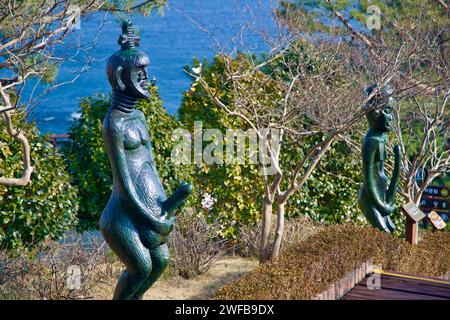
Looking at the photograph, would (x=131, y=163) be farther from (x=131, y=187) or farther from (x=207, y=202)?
(x=207, y=202)

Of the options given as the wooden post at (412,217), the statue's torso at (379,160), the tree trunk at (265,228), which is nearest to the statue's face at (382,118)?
the statue's torso at (379,160)

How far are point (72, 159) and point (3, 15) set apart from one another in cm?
180

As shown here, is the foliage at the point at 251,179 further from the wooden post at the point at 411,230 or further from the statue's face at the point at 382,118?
the wooden post at the point at 411,230

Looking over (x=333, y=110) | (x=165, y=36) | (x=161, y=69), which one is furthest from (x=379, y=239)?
(x=165, y=36)

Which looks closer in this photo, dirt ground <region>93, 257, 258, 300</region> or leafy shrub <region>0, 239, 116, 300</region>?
leafy shrub <region>0, 239, 116, 300</region>

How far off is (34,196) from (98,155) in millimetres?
967

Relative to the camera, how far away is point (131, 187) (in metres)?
4.75

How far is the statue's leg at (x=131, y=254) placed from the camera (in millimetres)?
4809

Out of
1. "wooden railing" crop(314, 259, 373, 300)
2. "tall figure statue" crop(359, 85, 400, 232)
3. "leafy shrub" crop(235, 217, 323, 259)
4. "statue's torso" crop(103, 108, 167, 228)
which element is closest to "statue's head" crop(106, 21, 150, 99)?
"statue's torso" crop(103, 108, 167, 228)

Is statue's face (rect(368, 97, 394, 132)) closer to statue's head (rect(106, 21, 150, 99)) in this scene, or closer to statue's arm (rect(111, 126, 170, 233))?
statue's head (rect(106, 21, 150, 99))

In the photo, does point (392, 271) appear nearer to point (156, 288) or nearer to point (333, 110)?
point (333, 110)

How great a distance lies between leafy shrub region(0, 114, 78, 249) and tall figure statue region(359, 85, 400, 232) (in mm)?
3193

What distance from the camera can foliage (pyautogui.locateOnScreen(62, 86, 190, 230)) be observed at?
27.5 ft

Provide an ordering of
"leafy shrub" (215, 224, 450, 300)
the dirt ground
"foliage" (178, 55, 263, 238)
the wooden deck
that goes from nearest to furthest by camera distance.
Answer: "leafy shrub" (215, 224, 450, 300) → the wooden deck → the dirt ground → "foliage" (178, 55, 263, 238)
